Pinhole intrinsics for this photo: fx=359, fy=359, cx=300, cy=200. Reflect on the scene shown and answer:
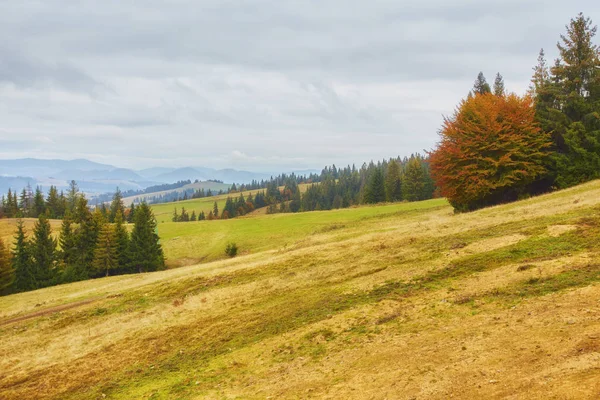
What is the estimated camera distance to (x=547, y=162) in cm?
3962

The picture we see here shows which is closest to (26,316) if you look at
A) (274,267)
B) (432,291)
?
(274,267)

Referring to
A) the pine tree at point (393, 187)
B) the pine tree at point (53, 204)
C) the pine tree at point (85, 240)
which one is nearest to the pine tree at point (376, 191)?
the pine tree at point (393, 187)

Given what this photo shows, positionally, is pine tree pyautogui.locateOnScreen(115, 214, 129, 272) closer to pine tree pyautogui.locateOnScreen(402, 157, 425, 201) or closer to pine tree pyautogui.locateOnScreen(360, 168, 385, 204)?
pine tree pyautogui.locateOnScreen(402, 157, 425, 201)

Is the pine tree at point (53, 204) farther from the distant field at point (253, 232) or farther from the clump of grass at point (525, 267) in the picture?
the clump of grass at point (525, 267)

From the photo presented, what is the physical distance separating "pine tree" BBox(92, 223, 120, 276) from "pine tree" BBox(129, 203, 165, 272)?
2.73 meters

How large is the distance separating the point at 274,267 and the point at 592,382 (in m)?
20.8

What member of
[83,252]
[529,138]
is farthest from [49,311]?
[529,138]

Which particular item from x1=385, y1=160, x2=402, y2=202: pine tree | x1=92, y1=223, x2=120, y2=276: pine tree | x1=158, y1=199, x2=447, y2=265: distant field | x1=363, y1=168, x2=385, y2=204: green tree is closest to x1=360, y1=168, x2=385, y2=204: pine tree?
x1=363, y1=168, x2=385, y2=204: green tree

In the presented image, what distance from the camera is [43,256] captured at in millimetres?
60469

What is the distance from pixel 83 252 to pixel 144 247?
1033 cm

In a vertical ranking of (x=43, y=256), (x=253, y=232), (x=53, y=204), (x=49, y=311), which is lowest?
(x=49, y=311)

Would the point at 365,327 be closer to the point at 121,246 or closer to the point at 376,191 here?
the point at 121,246

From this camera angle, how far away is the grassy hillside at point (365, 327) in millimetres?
8875

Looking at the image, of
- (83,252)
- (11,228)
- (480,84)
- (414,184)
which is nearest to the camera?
(83,252)
